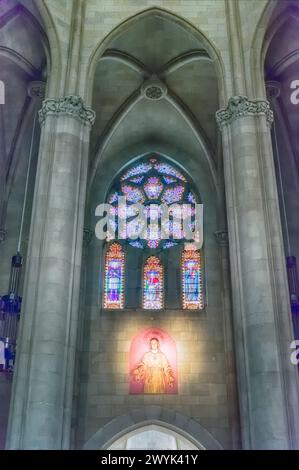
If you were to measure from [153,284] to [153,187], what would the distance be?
12.7 feet

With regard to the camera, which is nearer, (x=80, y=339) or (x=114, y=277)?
(x=80, y=339)

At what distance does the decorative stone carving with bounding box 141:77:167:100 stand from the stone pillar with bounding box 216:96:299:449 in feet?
18.1

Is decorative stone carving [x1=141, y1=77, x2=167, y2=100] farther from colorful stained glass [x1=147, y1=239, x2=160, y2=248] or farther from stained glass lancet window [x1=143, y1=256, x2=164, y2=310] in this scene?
stained glass lancet window [x1=143, y1=256, x2=164, y2=310]

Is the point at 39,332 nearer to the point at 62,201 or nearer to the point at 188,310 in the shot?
the point at 62,201

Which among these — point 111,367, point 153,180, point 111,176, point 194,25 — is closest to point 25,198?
point 111,176

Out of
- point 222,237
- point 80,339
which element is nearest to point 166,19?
point 222,237

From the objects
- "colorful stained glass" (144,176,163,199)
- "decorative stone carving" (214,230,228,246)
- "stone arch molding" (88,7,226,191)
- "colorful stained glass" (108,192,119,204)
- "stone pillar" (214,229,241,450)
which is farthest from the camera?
"colorful stained glass" (144,176,163,199)

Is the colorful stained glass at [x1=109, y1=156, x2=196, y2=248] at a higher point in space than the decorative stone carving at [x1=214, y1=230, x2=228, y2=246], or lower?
higher

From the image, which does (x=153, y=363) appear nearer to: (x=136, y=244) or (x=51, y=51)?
(x=136, y=244)

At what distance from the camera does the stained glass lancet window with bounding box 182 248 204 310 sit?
56.4 ft

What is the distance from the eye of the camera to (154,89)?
59.4 ft

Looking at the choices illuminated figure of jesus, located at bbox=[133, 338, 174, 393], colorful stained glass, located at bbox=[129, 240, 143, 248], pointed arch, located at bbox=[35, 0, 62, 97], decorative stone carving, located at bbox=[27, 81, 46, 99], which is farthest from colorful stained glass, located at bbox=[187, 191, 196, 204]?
pointed arch, located at bbox=[35, 0, 62, 97]

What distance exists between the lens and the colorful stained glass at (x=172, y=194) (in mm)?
19219

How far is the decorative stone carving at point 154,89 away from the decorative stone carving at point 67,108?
5643 mm
